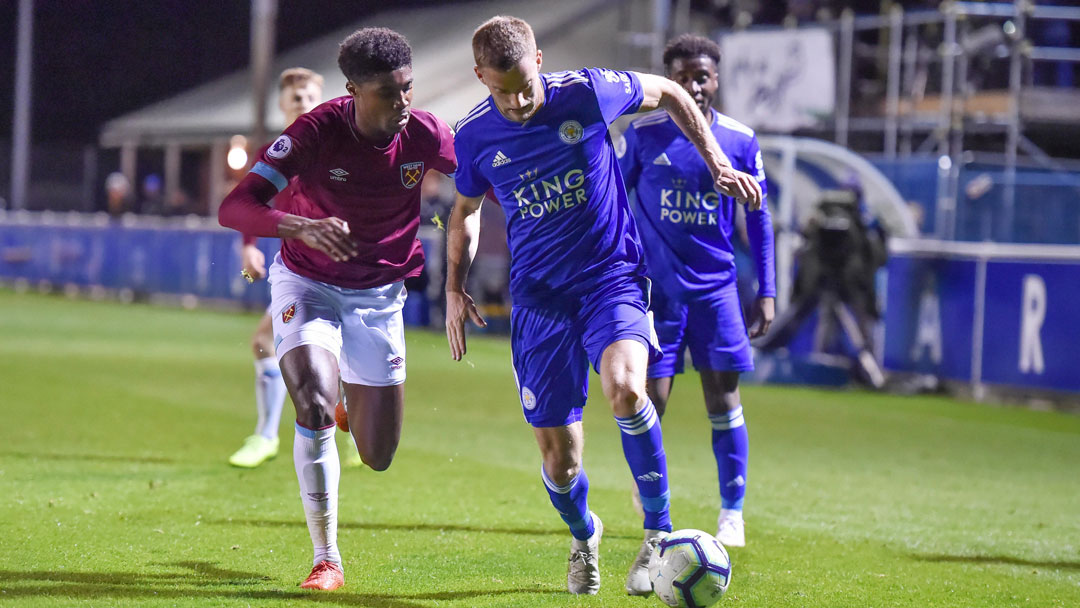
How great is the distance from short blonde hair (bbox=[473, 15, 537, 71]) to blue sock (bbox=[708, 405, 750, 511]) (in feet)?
7.59

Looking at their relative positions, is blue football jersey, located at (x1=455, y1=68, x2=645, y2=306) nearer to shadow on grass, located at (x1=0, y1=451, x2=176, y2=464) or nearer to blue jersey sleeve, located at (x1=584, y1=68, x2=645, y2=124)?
blue jersey sleeve, located at (x1=584, y1=68, x2=645, y2=124)

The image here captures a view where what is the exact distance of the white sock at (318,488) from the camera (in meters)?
5.24

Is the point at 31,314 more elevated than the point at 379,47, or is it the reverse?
the point at 379,47

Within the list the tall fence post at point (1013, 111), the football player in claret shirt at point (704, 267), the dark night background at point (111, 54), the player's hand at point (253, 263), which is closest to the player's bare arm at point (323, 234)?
the player's hand at point (253, 263)

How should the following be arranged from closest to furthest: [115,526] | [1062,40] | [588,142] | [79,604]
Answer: [79,604]
[588,142]
[115,526]
[1062,40]

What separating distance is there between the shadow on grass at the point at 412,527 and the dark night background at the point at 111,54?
35887 mm

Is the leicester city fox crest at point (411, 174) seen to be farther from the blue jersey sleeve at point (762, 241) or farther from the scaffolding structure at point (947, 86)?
the scaffolding structure at point (947, 86)

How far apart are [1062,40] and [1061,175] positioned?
9.17 ft

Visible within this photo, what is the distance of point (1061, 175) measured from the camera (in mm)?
16797

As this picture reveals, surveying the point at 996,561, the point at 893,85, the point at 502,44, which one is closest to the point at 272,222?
the point at 502,44

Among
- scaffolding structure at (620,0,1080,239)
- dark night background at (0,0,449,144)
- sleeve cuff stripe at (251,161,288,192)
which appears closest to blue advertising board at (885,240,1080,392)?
scaffolding structure at (620,0,1080,239)

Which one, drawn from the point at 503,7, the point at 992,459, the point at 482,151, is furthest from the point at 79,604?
the point at 503,7

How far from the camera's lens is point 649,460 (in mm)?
5105

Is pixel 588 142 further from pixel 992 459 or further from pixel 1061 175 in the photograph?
pixel 1061 175
